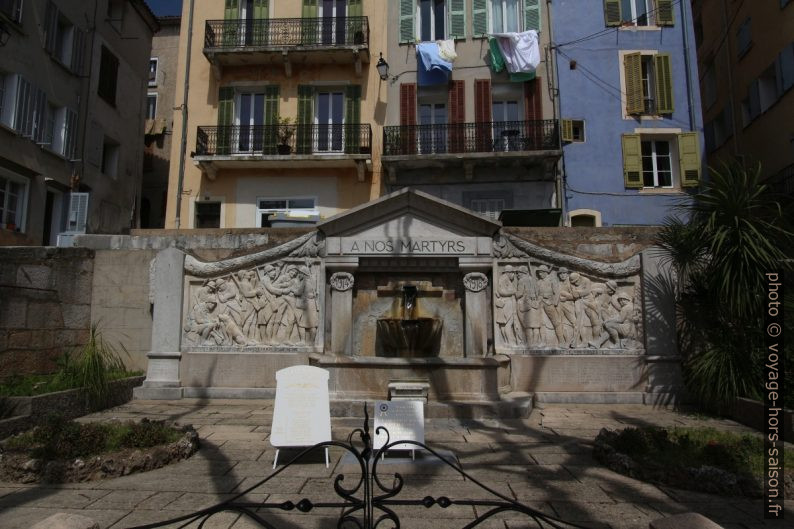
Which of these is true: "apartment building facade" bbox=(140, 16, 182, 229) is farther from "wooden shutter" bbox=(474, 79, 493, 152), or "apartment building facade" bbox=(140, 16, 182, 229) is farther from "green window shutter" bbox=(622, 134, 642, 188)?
"green window shutter" bbox=(622, 134, 642, 188)

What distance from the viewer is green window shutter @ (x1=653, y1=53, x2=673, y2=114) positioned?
18.7m

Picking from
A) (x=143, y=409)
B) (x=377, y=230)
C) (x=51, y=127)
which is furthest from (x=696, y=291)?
(x=51, y=127)

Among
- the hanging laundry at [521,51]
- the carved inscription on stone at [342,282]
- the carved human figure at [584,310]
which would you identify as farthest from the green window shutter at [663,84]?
the carved inscription on stone at [342,282]

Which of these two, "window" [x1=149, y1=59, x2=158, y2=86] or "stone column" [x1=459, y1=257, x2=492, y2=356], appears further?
"window" [x1=149, y1=59, x2=158, y2=86]

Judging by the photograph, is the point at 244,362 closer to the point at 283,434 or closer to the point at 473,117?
the point at 283,434

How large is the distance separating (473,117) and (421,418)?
14836mm

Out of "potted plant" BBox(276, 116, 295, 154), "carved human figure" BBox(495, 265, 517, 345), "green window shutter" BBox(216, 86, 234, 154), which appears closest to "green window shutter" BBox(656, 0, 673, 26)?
"potted plant" BBox(276, 116, 295, 154)

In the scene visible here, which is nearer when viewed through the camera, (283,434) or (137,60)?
(283,434)

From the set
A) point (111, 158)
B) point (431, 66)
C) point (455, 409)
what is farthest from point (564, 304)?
point (111, 158)

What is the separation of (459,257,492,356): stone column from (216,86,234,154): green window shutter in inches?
469

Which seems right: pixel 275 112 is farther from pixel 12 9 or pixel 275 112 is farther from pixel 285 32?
pixel 12 9

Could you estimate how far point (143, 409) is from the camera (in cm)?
930

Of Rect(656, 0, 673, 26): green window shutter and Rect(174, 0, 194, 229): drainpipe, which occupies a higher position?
Rect(656, 0, 673, 26): green window shutter

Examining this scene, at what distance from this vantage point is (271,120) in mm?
19391
